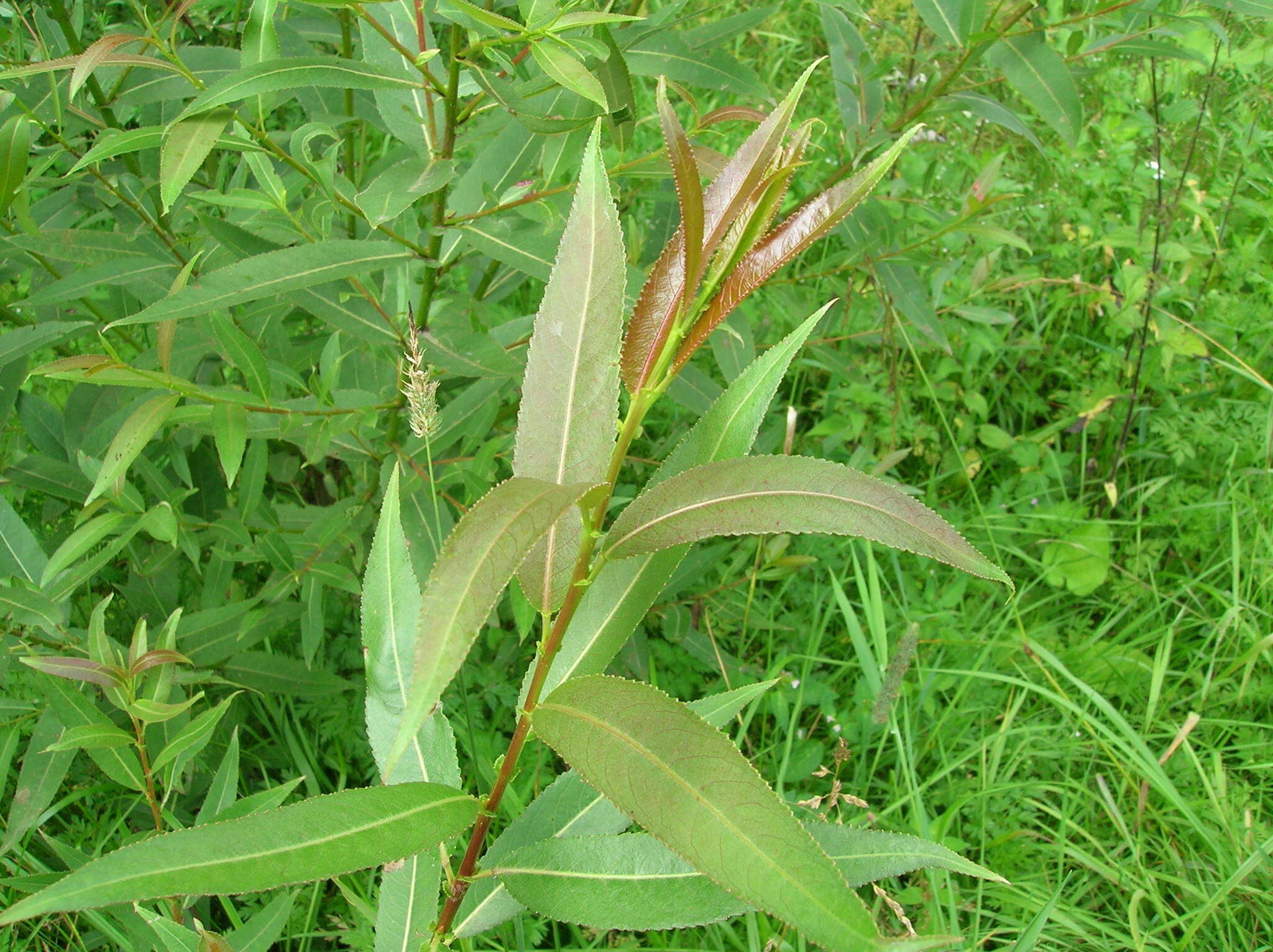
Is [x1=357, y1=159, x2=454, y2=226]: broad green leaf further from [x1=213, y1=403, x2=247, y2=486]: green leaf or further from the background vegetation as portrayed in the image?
[x1=213, y1=403, x2=247, y2=486]: green leaf

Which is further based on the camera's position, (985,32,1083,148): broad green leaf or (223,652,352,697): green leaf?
(223,652,352,697): green leaf

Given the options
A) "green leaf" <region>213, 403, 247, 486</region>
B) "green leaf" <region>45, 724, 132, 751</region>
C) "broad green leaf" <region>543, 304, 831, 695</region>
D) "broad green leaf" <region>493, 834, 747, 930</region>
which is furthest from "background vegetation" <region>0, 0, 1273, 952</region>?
"broad green leaf" <region>543, 304, 831, 695</region>

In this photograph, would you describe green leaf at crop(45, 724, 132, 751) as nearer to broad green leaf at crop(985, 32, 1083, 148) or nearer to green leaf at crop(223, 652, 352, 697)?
green leaf at crop(223, 652, 352, 697)

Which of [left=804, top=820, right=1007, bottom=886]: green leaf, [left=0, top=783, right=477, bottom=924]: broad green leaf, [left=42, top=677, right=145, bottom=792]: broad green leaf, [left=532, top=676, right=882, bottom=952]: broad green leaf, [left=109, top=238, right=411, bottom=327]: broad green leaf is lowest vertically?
[left=42, top=677, right=145, bottom=792]: broad green leaf

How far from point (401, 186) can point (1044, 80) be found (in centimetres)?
120

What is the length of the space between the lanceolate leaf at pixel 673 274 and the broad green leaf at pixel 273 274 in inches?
30.6

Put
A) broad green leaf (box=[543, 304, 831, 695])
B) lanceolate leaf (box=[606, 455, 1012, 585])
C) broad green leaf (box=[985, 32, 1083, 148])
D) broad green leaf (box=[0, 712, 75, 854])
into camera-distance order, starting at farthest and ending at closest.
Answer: broad green leaf (box=[985, 32, 1083, 148]) < broad green leaf (box=[0, 712, 75, 854]) < broad green leaf (box=[543, 304, 831, 695]) < lanceolate leaf (box=[606, 455, 1012, 585])

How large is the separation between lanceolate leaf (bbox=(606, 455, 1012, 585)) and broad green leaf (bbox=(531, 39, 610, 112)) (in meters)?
0.57

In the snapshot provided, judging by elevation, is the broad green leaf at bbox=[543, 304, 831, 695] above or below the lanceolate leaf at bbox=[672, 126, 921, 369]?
below

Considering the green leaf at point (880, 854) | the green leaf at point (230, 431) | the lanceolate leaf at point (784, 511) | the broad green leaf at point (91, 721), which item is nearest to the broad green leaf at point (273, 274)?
the green leaf at point (230, 431)

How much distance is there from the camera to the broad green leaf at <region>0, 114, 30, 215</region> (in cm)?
151

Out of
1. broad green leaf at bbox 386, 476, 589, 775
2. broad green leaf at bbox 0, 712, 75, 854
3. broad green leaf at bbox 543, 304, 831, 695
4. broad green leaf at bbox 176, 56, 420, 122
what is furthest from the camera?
broad green leaf at bbox 0, 712, 75, 854

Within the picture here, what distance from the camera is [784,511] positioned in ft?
2.59

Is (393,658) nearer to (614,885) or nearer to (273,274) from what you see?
(614,885)
